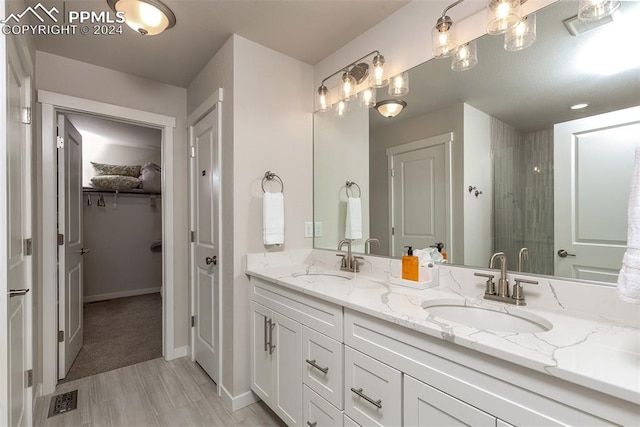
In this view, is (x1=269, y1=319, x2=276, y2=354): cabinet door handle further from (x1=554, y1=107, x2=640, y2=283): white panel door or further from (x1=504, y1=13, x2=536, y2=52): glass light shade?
(x1=504, y1=13, x2=536, y2=52): glass light shade

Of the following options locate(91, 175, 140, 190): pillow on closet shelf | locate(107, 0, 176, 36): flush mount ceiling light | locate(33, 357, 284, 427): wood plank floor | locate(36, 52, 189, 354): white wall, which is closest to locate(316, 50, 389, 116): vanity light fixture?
locate(107, 0, 176, 36): flush mount ceiling light

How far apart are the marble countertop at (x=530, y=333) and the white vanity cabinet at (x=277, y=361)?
27 cm

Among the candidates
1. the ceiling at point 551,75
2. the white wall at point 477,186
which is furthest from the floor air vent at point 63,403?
the ceiling at point 551,75

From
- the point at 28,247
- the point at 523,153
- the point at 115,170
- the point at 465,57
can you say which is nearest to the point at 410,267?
the point at 523,153

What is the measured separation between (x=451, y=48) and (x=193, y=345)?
2.81 meters

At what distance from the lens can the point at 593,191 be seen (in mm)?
1094

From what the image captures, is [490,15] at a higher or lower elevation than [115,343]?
higher

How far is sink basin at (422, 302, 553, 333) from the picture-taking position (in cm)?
106

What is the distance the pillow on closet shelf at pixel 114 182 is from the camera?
13.6 feet

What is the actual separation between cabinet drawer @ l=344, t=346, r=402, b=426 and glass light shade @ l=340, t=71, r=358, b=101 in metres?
1.56

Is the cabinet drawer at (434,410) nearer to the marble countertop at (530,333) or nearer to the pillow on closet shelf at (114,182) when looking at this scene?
the marble countertop at (530,333)

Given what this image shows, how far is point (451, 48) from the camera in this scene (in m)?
1.44

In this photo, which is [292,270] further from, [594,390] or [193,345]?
[594,390]

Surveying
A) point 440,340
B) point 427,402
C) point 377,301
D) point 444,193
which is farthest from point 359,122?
point 427,402
